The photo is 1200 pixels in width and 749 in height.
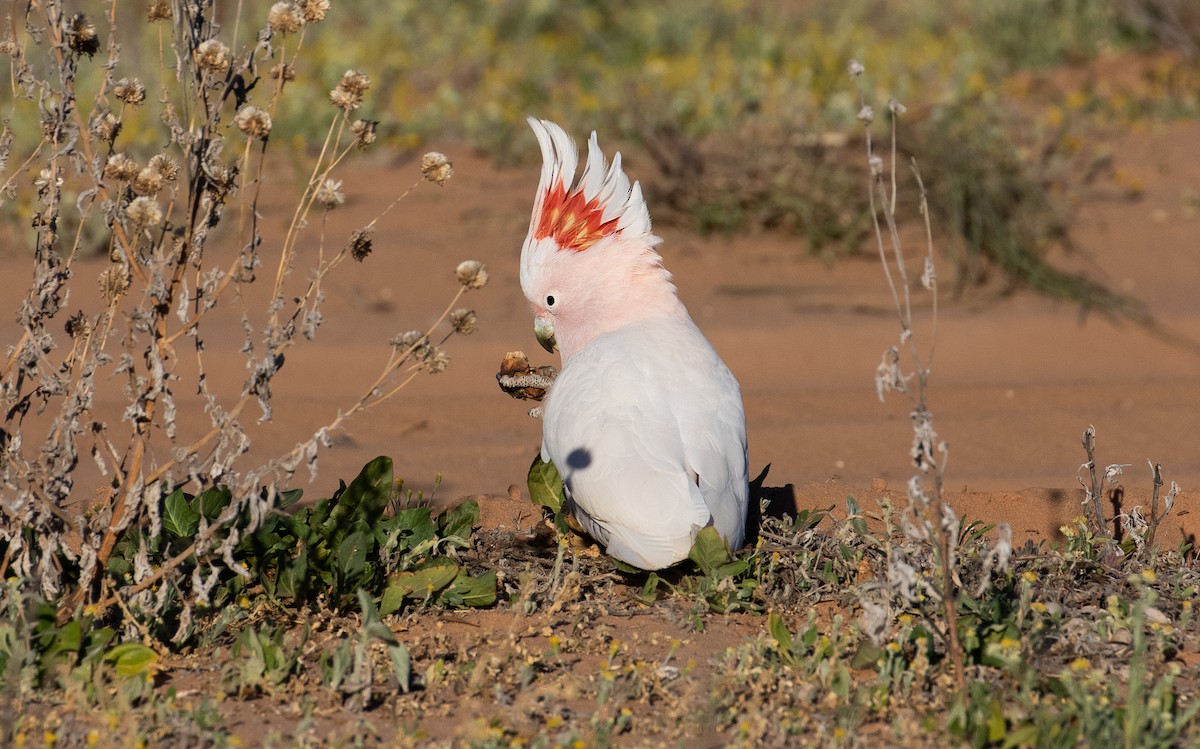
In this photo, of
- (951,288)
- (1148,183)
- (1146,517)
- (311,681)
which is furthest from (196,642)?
(1148,183)

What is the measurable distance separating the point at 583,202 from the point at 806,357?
3125 millimetres

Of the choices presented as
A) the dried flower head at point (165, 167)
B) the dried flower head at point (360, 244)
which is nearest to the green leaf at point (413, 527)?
the dried flower head at point (360, 244)

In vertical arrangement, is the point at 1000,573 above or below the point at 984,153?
below

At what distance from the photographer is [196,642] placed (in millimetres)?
2932

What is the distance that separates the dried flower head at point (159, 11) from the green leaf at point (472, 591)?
4.54 ft

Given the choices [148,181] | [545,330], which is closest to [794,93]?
[545,330]

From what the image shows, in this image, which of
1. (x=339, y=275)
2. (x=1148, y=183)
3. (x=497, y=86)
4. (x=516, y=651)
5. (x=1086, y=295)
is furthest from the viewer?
(x=497, y=86)

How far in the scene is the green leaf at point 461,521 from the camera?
3.41m

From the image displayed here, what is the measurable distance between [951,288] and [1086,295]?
27.5 inches

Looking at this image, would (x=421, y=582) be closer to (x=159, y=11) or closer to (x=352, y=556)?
(x=352, y=556)

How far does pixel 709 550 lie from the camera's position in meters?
3.13

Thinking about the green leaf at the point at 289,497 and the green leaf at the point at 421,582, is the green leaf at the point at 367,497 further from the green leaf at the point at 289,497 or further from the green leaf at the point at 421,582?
the green leaf at the point at 421,582

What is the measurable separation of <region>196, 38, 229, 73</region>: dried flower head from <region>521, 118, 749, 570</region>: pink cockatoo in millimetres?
1179

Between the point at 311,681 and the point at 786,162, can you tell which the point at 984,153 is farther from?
the point at 311,681
